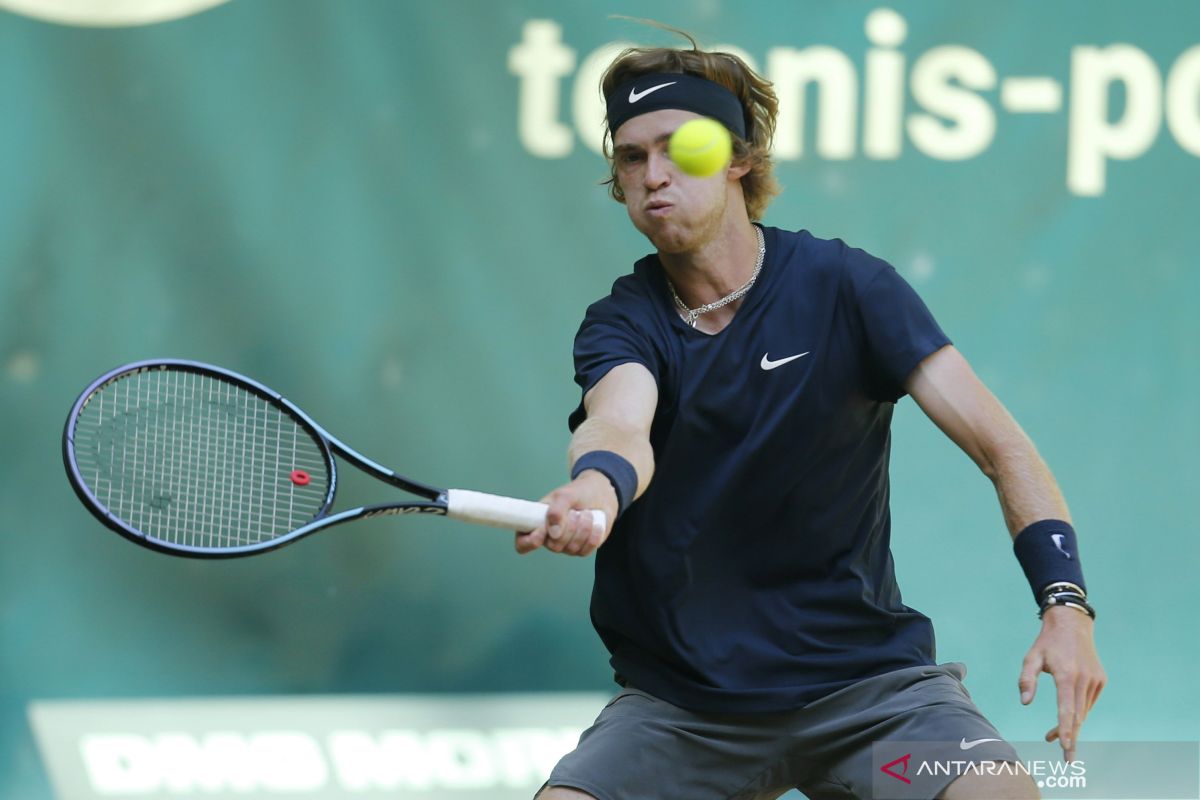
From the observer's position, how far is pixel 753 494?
2744 millimetres

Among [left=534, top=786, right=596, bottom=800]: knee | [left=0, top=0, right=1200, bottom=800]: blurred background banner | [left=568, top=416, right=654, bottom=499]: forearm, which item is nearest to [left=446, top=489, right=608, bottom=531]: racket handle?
[left=568, top=416, right=654, bottom=499]: forearm

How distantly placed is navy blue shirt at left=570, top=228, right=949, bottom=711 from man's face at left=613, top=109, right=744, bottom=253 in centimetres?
16

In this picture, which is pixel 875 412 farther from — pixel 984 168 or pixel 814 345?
pixel 984 168

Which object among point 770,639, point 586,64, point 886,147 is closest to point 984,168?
point 886,147

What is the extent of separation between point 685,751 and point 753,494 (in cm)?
46

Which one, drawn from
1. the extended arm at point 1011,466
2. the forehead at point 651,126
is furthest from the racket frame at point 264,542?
the extended arm at point 1011,466

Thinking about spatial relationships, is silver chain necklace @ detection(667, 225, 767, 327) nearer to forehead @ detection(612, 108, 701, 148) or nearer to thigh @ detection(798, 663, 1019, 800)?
forehead @ detection(612, 108, 701, 148)

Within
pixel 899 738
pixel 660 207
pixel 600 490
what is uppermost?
pixel 660 207

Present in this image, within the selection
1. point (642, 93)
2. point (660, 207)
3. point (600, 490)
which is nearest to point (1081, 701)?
point (600, 490)

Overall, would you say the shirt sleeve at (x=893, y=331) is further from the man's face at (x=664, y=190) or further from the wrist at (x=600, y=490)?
the wrist at (x=600, y=490)

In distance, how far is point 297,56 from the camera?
3604mm

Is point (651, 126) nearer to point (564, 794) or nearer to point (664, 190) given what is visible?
point (664, 190)

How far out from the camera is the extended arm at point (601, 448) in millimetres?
2326

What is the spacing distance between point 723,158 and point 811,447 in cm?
53
